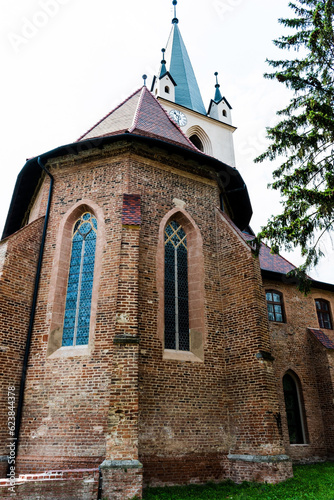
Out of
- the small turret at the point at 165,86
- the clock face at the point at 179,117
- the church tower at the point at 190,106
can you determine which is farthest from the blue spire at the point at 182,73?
the clock face at the point at 179,117

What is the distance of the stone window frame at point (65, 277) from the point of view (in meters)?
8.78

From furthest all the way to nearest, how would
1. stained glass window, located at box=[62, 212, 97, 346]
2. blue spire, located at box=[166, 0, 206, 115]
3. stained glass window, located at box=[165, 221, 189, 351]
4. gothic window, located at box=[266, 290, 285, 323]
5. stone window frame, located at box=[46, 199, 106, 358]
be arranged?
blue spire, located at box=[166, 0, 206, 115]
gothic window, located at box=[266, 290, 285, 323]
stained glass window, located at box=[165, 221, 189, 351]
stained glass window, located at box=[62, 212, 97, 346]
stone window frame, located at box=[46, 199, 106, 358]

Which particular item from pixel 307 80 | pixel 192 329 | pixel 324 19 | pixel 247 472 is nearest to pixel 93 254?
pixel 192 329

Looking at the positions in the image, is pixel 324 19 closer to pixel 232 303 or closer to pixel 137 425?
pixel 232 303

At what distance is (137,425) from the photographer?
7438 millimetres

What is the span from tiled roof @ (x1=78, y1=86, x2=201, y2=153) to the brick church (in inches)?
4.6

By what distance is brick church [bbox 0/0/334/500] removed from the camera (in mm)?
7797

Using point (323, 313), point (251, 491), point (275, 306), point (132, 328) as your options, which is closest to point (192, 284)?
point (132, 328)

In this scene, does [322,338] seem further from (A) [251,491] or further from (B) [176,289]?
(A) [251,491]

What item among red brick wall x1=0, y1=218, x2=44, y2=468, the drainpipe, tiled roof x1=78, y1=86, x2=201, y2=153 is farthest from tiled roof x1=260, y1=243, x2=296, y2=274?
red brick wall x1=0, y1=218, x2=44, y2=468

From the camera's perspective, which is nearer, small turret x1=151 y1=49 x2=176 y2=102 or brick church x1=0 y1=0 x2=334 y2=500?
brick church x1=0 y1=0 x2=334 y2=500

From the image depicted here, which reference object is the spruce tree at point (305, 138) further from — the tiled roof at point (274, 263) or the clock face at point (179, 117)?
the clock face at point (179, 117)

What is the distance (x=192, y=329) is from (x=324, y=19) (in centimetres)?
884

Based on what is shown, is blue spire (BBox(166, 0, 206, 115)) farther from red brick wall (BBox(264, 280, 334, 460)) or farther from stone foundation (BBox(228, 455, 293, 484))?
stone foundation (BBox(228, 455, 293, 484))
